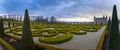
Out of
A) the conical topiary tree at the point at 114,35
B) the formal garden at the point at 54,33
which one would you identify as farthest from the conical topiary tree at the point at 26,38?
the conical topiary tree at the point at 114,35

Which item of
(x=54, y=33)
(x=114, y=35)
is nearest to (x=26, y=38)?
(x=114, y=35)

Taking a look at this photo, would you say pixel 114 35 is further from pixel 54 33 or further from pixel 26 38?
pixel 54 33

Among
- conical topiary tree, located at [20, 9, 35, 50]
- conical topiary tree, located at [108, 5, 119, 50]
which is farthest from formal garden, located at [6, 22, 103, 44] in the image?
conical topiary tree, located at [108, 5, 119, 50]

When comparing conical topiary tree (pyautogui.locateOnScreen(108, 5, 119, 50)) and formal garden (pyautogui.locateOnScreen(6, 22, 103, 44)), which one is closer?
conical topiary tree (pyautogui.locateOnScreen(108, 5, 119, 50))

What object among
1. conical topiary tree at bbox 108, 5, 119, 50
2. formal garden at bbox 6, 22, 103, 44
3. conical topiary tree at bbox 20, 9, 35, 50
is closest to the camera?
conical topiary tree at bbox 108, 5, 119, 50

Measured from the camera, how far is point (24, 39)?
49.9 ft

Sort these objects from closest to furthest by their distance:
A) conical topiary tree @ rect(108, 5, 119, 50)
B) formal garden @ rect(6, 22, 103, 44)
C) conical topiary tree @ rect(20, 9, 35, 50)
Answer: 1. conical topiary tree @ rect(108, 5, 119, 50)
2. conical topiary tree @ rect(20, 9, 35, 50)
3. formal garden @ rect(6, 22, 103, 44)

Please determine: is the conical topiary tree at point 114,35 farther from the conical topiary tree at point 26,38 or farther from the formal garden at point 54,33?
the formal garden at point 54,33

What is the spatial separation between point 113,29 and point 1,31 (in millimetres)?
19643

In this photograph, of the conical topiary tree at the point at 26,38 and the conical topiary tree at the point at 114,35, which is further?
the conical topiary tree at the point at 26,38

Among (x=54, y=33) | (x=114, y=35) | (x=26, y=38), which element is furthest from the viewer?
(x=54, y=33)

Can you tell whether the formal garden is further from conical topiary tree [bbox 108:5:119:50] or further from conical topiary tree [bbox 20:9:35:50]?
conical topiary tree [bbox 108:5:119:50]

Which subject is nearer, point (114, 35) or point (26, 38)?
point (114, 35)

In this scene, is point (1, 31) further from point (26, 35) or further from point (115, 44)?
point (115, 44)
